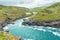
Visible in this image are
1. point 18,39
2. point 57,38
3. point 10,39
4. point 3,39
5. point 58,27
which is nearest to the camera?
point 3,39

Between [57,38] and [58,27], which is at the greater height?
[57,38]

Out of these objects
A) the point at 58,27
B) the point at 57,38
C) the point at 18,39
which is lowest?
the point at 58,27

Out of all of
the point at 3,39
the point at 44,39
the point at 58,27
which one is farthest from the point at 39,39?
the point at 58,27

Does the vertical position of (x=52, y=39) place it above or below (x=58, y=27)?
above

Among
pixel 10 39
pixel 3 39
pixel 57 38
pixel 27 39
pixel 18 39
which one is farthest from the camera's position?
pixel 57 38

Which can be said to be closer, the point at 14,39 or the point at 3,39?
the point at 3,39

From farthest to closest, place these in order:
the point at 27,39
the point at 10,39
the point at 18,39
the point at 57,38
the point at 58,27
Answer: the point at 58,27
the point at 57,38
the point at 27,39
the point at 18,39
the point at 10,39

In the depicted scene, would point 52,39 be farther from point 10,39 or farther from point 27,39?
point 10,39

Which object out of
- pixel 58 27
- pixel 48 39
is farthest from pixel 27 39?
pixel 58 27

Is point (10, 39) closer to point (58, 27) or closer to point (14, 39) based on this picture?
point (14, 39)
